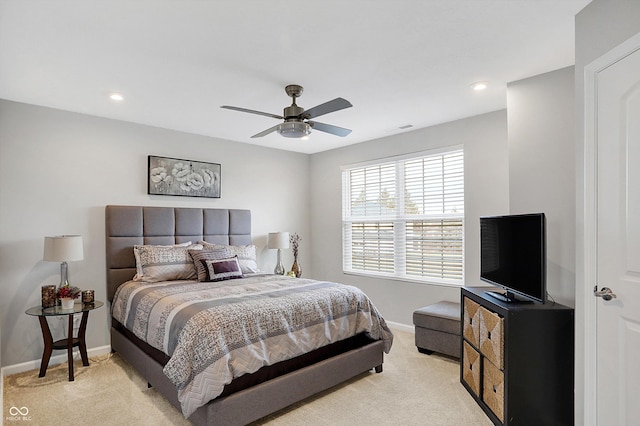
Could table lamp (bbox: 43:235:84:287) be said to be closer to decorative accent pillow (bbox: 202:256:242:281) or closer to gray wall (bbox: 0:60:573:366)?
gray wall (bbox: 0:60:573:366)

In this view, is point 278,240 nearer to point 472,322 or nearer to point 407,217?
point 407,217

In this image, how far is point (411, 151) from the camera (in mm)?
4688

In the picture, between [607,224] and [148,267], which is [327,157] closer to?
[148,267]

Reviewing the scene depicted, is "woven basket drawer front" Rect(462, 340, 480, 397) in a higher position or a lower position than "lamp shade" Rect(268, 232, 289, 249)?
lower

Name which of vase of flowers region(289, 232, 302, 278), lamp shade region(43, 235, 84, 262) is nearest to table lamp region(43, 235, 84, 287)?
lamp shade region(43, 235, 84, 262)

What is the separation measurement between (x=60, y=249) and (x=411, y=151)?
4.00 m

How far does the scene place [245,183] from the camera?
5242 millimetres

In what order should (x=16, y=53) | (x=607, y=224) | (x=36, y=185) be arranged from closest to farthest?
(x=607, y=224) → (x=16, y=53) → (x=36, y=185)

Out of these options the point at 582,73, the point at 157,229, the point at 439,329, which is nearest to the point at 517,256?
the point at 582,73

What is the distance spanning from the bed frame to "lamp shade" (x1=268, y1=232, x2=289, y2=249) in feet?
1.04

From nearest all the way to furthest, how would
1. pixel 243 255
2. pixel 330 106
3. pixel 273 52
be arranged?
1. pixel 273 52
2. pixel 330 106
3. pixel 243 255

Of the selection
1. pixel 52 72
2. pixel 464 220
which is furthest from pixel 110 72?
pixel 464 220

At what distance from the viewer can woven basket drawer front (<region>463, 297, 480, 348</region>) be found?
2.73 meters

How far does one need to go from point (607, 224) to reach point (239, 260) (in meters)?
3.52
